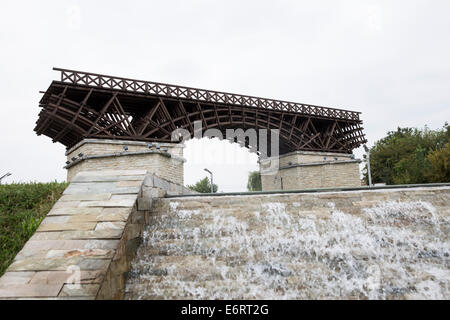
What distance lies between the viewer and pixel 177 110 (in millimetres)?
22625

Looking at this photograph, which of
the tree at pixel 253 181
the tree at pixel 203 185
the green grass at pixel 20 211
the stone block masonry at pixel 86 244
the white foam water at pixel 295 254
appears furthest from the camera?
the tree at pixel 253 181

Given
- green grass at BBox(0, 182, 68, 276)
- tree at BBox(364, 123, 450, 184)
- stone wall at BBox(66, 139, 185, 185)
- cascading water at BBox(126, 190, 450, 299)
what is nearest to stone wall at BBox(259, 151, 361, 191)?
tree at BBox(364, 123, 450, 184)

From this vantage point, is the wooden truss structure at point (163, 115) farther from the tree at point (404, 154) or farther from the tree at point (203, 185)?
the tree at point (203, 185)

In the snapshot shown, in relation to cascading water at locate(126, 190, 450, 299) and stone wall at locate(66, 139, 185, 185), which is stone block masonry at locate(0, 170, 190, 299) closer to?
cascading water at locate(126, 190, 450, 299)

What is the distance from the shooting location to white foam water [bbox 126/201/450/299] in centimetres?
385

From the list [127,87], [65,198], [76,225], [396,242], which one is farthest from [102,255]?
[127,87]

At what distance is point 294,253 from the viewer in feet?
14.7

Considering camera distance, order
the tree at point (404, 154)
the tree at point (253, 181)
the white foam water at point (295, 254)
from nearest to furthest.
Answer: the white foam water at point (295, 254), the tree at point (404, 154), the tree at point (253, 181)

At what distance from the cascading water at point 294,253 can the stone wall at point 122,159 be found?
10762mm

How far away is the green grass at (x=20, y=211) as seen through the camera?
4.30 m

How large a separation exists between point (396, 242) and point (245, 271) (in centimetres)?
250

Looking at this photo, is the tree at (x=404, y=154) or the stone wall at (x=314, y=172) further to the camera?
the tree at (x=404, y=154)

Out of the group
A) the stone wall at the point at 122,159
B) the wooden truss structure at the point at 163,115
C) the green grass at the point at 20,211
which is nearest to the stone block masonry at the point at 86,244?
the green grass at the point at 20,211
